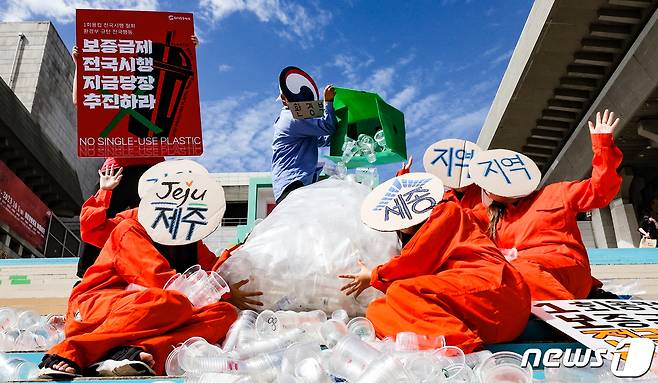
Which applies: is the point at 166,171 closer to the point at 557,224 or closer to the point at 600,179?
the point at 557,224

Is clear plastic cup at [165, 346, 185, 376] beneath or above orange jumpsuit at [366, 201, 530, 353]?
beneath

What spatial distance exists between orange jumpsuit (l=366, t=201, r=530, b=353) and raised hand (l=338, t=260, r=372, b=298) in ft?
0.40

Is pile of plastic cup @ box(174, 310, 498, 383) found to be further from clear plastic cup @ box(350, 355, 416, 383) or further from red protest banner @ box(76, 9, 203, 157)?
red protest banner @ box(76, 9, 203, 157)

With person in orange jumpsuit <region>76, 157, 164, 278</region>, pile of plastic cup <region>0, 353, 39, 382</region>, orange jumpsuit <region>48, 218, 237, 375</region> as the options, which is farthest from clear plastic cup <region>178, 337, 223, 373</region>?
person in orange jumpsuit <region>76, 157, 164, 278</region>

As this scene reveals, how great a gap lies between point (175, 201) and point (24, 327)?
117 cm

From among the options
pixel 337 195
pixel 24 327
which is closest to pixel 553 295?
pixel 337 195

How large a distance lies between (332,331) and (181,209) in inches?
37.9

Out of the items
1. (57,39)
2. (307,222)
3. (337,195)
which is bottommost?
(307,222)

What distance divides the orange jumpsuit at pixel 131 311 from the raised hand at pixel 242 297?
6.1 inches

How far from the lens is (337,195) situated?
331 centimetres

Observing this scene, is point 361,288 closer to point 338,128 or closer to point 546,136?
point 338,128

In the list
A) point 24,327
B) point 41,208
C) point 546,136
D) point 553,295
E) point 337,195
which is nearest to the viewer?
point 553,295

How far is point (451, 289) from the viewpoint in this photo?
2.28 meters

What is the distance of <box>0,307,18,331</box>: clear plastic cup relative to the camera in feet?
10.1
